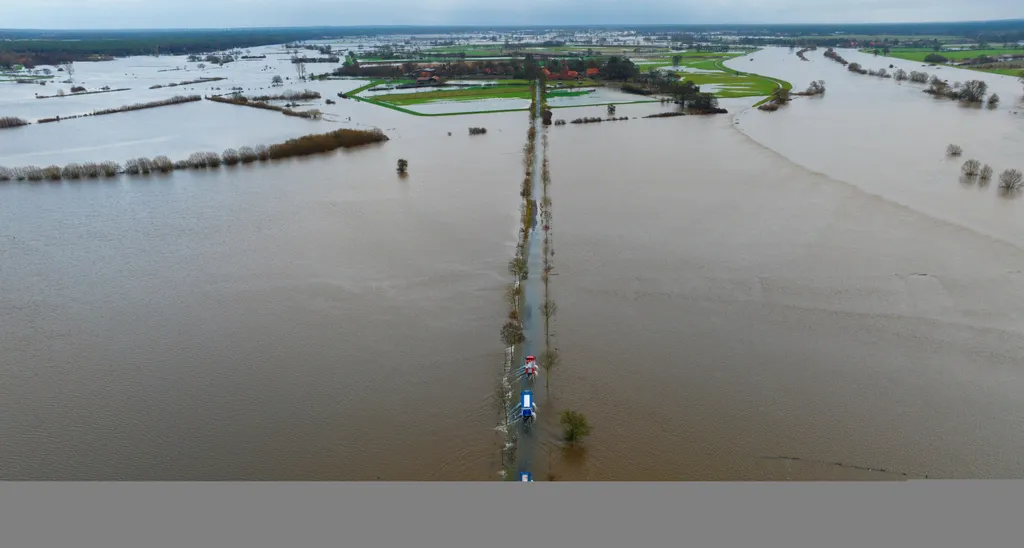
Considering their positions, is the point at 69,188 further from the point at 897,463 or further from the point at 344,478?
the point at 897,463

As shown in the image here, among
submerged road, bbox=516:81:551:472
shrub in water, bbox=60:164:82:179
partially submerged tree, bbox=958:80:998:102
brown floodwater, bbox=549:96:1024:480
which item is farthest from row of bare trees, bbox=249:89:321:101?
partially submerged tree, bbox=958:80:998:102

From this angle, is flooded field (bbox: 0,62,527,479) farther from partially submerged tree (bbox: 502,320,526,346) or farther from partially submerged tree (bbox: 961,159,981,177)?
partially submerged tree (bbox: 961,159,981,177)

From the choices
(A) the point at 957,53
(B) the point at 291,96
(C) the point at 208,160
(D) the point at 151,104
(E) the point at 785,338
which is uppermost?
(A) the point at 957,53

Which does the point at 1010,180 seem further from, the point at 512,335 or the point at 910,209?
the point at 512,335

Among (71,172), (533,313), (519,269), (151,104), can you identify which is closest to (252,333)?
(533,313)

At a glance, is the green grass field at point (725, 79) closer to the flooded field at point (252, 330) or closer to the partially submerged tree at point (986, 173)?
the partially submerged tree at point (986, 173)

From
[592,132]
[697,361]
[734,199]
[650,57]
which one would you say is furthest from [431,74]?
[697,361]
